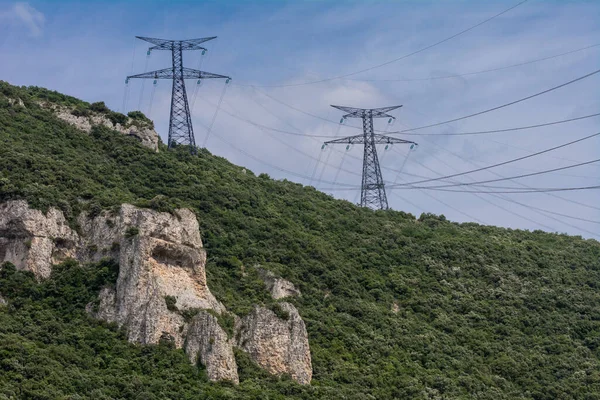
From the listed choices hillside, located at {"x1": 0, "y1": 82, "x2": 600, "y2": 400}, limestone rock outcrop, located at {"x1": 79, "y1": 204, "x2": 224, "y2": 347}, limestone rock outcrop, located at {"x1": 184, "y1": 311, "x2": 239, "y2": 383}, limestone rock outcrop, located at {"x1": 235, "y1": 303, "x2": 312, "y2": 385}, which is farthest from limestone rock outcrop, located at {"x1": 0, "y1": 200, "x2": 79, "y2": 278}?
limestone rock outcrop, located at {"x1": 235, "y1": 303, "x2": 312, "y2": 385}

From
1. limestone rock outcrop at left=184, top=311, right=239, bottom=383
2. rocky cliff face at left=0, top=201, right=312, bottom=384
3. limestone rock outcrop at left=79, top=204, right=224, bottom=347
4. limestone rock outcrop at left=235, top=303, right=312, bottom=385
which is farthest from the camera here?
limestone rock outcrop at left=235, top=303, right=312, bottom=385

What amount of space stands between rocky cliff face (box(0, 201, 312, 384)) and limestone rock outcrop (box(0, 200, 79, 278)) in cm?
7

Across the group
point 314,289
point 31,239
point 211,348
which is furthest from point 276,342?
point 31,239

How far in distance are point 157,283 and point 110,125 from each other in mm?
38318

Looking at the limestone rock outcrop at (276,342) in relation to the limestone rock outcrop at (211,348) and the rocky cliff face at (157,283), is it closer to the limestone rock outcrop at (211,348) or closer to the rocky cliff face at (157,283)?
the rocky cliff face at (157,283)

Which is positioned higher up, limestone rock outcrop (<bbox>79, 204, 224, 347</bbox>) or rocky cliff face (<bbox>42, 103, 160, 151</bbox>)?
rocky cliff face (<bbox>42, 103, 160, 151</bbox>)

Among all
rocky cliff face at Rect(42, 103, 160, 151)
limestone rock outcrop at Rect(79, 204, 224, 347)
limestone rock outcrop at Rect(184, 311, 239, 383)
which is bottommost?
limestone rock outcrop at Rect(184, 311, 239, 383)

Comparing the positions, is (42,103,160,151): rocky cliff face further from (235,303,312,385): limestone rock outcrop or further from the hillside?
(235,303,312,385): limestone rock outcrop

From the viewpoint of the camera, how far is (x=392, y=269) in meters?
110

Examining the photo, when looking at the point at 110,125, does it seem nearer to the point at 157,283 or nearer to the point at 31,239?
the point at 31,239

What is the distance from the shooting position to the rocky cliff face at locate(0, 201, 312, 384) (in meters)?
81.0

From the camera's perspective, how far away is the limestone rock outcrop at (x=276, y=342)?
83.8 m

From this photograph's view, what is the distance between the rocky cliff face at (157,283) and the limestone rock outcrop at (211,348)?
0.07 m

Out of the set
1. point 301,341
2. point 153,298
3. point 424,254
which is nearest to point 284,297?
point 301,341
